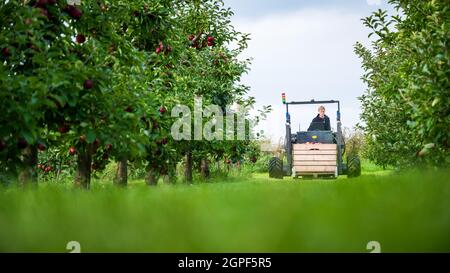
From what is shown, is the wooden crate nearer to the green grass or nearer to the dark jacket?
the dark jacket

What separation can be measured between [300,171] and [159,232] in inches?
460

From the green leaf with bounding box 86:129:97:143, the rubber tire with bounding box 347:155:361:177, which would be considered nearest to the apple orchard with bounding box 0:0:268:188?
the green leaf with bounding box 86:129:97:143

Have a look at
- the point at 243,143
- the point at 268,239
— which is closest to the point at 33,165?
the point at 268,239

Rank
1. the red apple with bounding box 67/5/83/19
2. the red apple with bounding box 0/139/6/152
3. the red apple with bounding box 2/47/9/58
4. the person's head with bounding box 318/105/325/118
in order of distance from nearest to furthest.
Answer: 1. the red apple with bounding box 0/139/6/152
2. the red apple with bounding box 2/47/9/58
3. the red apple with bounding box 67/5/83/19
4. the person's head with bounding box 318/105/325/118

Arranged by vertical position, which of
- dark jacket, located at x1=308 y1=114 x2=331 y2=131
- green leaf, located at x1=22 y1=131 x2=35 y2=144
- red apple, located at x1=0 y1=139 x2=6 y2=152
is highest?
dark jacket, located at x1=308 y1=114 x2=331 y2=131

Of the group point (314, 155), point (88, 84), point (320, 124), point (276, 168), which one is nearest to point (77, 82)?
point (88, 84)

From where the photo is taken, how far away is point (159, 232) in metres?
2.25

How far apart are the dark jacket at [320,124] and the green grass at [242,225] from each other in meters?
11.6

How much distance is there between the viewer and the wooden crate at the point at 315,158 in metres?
13.4

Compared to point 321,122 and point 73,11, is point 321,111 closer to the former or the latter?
point 321,122

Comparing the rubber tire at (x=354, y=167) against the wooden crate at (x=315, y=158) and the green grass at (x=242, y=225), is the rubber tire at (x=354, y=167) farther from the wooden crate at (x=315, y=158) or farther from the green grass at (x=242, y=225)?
the green grass at (x=242, y=225)

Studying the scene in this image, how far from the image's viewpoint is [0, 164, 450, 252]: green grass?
2.05m

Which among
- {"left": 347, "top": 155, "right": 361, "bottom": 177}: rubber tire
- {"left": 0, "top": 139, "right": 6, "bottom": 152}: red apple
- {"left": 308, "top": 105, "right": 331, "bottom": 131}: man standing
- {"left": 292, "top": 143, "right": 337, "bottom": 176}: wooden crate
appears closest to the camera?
{"left": 0, "top": 139, "right": 6, "bottom": 152}: red apple

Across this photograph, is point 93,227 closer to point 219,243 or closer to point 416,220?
point 219,243
